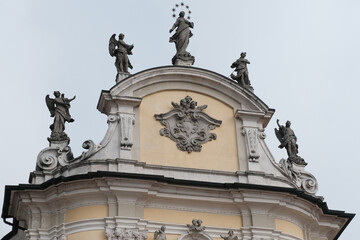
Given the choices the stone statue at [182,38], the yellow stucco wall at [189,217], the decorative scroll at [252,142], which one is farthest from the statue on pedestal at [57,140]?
the decorative scroll at [252,142]

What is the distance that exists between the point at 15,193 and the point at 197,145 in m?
4.83

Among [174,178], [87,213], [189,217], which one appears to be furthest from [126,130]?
[189,217]

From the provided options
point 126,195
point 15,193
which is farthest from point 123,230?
point 15,193

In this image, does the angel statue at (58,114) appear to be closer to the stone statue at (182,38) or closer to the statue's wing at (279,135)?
the stone statue at (182,38)

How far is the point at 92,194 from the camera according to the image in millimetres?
20609

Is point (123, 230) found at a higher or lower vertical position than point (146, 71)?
lower

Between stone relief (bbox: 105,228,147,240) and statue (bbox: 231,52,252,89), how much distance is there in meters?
5.60

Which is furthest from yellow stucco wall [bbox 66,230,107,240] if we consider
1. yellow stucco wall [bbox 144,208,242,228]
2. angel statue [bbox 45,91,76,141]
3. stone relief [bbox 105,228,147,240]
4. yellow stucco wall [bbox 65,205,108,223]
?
angel statue [bbox 45,91,76,141]

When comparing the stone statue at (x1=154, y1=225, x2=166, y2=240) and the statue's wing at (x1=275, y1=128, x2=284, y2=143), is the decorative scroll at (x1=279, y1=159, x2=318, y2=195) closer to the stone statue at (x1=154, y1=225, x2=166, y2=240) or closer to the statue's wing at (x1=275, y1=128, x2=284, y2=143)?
the statue's wing at (x1=275, y1=128, x2=284, y2=143)

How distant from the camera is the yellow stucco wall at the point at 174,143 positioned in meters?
21.9

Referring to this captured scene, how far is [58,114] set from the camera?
22.0 metres

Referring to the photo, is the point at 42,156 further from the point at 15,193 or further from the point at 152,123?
the point at 152,123

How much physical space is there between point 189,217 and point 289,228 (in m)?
2.66

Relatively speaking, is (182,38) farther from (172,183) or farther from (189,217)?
(189,217)
